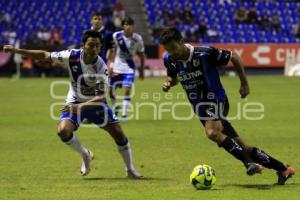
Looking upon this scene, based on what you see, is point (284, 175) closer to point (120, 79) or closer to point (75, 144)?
point (75, 144)

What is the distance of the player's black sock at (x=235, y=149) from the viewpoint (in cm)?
820

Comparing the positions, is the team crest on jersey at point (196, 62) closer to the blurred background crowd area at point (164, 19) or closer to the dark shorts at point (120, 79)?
the dark shorts at point (120, 79)

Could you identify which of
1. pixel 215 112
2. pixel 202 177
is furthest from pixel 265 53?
pixel 202 177

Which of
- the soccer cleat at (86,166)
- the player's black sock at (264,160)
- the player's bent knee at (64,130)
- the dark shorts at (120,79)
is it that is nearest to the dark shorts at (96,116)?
the player's bent knee at (64,130)

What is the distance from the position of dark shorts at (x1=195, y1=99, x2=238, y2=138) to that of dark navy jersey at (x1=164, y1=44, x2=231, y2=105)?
2.4 inches

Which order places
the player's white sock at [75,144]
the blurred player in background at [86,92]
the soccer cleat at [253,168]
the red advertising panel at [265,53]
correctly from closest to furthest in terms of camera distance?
the soccer cleat at [253,168] → the blurred player in background at [86,92] → the player's white sock at [75,144] → the red advertising panel at [265,53]

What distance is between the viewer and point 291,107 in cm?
1981

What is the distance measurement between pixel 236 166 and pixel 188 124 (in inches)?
244

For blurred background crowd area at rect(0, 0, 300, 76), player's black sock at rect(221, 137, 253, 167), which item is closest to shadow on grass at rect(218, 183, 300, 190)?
player's black sock at rect(221, 137, 253, 167)

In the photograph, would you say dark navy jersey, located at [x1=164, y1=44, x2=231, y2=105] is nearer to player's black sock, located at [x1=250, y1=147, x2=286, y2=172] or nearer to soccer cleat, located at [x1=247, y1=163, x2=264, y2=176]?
player's black sock, located at [x1=250, y1=147, x2=286, y2=172]

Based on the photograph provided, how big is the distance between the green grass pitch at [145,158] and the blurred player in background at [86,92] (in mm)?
567

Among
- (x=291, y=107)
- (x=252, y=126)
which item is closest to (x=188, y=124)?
(x=252, y=126)

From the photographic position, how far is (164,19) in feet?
131

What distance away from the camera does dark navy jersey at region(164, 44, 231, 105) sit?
834cm
